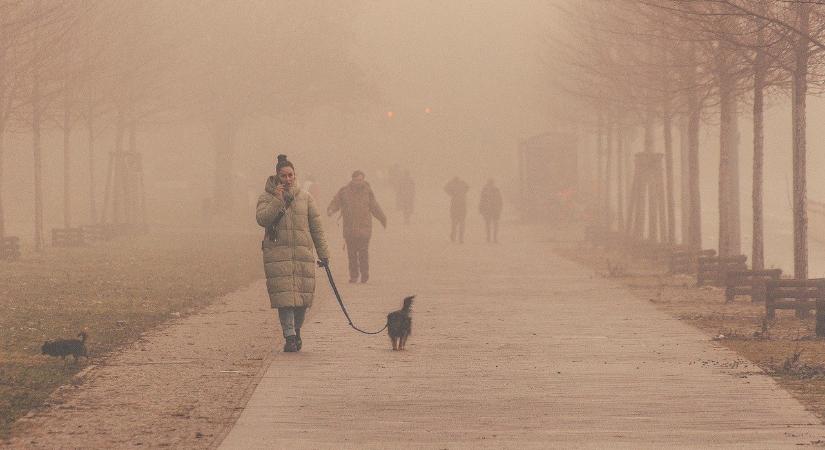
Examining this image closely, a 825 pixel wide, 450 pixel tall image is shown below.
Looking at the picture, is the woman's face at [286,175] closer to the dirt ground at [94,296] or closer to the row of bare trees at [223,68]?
the dirt ground at [94,296]

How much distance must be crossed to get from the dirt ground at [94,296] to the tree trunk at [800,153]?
7.13 m

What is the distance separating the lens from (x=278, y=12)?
53.0 meters

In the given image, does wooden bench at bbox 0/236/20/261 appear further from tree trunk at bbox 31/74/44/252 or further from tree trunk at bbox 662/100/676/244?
tree trunk at bbox 662/100/676/244

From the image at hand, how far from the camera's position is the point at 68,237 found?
110ft

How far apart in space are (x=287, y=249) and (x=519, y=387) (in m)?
3.07

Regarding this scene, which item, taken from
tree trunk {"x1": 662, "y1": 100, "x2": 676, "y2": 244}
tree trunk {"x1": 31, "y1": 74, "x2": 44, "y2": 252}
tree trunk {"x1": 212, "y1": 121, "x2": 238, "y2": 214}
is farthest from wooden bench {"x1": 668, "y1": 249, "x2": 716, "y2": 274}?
tree trunk {"x1": 212, "y1": 121, "x2": 238, "y2": 214}

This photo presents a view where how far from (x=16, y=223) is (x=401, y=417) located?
40674 mm

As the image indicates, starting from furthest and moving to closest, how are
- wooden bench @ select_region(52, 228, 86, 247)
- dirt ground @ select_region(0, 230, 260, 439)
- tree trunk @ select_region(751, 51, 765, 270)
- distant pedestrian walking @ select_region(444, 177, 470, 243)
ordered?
1. distant pedestrian walking @ select_region(444, 177, 470, 243)
2. wooden bench @ select_region(52, 228, 86, 247)
3. tree trunk @ select_region(751, 51, 765, 270)
4. dirt ground @ select_region(0, 230, 260, 439)

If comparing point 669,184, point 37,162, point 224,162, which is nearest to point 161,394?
point 669,184

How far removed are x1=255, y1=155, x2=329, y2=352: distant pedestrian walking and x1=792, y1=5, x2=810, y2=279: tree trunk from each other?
22.0ft

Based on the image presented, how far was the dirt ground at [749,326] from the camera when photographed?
11422mm

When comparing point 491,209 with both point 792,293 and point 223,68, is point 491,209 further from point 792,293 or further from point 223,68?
point 792,293

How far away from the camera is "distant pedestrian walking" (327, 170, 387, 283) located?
2314cm

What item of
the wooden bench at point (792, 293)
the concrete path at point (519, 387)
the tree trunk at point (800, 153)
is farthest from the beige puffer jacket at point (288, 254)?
the tree trunk at point (800, 153)
